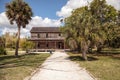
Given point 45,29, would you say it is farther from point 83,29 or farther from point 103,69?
point 103,69

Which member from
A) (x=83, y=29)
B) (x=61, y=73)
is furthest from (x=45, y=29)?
(x=61, y=73)

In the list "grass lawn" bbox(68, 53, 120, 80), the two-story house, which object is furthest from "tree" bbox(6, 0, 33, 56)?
the two-story house

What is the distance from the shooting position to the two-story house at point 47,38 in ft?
214

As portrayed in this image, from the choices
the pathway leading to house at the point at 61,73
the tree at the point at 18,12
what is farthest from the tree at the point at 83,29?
the tree at the point at 18,12

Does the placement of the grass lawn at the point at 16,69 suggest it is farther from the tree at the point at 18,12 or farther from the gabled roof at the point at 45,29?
the gabled roof at the point at 45,29

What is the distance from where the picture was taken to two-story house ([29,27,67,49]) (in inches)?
2569

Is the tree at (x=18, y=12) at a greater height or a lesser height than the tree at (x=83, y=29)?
greater

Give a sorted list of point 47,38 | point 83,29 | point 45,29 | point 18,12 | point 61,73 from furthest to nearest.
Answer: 1. point 45,29
2. point 47,38
3. point 18,12
4. point 83,29
5. point 61,73

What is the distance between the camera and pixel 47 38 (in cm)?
6556

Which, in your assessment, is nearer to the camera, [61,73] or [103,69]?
[61,73]

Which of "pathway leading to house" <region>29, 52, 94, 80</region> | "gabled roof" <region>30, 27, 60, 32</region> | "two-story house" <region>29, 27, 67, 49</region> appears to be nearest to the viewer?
"pathway leading to house" <region>29, 52, 94, 80</region>

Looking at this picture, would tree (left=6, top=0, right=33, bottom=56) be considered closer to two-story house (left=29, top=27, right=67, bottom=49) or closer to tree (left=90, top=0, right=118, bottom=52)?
tree (left=90, top=0, right=118, bottom=52)

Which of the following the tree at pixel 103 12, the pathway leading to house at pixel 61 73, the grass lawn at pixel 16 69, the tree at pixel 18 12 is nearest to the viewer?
the pathway leading to house at pixel 61 73

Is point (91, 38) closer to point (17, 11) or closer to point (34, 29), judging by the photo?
point (17, 11)
